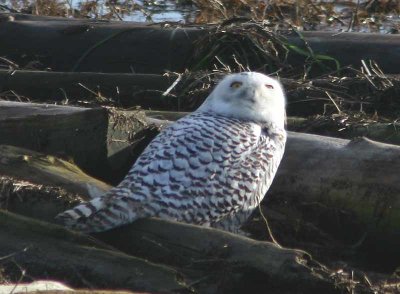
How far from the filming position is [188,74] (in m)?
8.20

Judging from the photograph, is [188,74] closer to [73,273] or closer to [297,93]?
[297,93]

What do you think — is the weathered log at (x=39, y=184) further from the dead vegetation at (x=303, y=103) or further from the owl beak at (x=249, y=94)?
the owl beak at (x=249, y=94)

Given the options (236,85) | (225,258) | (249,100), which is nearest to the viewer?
(225,258)

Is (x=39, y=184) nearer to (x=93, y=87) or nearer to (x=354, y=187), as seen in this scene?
(x=354, y=187)

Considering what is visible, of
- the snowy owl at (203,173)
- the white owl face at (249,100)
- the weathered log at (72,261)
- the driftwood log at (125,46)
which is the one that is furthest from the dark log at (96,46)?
the weathered log at (72,261)

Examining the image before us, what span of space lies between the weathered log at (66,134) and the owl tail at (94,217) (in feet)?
3.15

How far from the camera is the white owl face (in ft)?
21.9

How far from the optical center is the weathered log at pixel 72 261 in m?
4.86

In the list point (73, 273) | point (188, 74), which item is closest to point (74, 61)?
point (188, 74)

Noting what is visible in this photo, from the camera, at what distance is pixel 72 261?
504 centimetres

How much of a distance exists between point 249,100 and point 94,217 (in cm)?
163

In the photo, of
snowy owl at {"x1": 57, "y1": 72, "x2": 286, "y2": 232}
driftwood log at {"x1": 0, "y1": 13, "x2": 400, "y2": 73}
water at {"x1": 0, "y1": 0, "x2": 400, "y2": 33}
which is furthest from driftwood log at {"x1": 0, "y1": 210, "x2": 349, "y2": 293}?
water at {"x1": 0, "y1": 0, "x2": 400, "y2": 33}

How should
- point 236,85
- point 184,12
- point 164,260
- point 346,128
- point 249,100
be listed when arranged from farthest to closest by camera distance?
point 184,12, point 346,128, point 236,85, point 249,100, point 164,260

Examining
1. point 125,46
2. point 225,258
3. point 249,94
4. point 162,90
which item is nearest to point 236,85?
point 249,94
